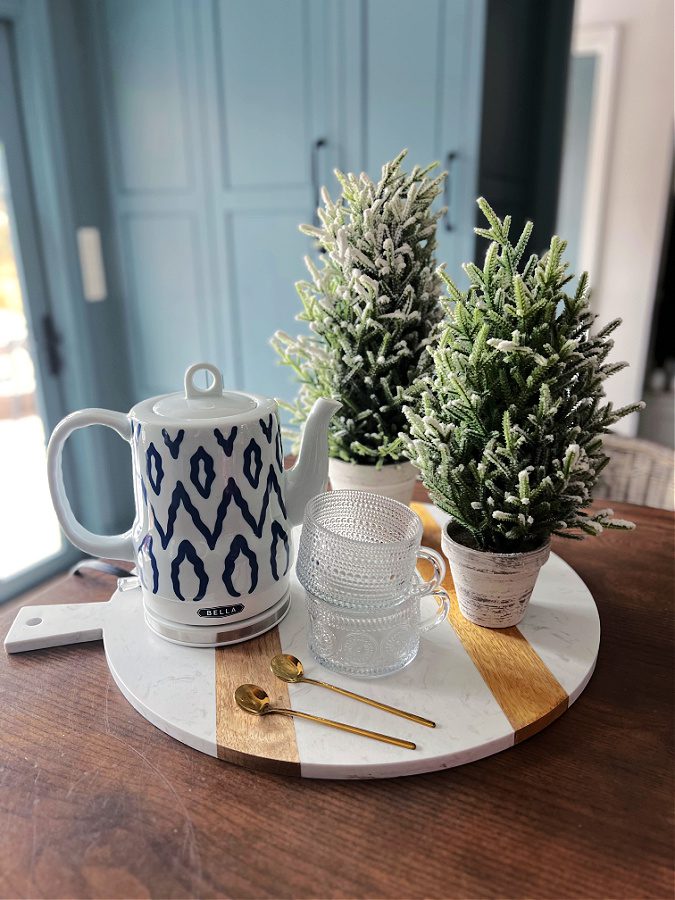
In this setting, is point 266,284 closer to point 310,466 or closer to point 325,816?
point 310,466

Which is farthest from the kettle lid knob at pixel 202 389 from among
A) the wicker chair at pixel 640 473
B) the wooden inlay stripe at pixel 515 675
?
the wicker chair at pixel 640 473

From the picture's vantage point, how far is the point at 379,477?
2.60 ft

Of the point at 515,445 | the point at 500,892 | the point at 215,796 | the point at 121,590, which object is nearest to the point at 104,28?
the point at 121,590

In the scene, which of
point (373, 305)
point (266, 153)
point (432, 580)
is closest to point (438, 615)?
point (432, 580)

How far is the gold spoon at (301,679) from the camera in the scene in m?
0.53

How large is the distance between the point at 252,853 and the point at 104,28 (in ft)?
7.80

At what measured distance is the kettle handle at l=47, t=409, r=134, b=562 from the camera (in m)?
0.60

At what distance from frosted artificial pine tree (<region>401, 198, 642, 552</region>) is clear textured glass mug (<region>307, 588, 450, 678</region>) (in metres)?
0.11

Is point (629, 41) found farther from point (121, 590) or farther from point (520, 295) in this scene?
point (121, 590)

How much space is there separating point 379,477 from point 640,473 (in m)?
0.79

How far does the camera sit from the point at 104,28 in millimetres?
2016

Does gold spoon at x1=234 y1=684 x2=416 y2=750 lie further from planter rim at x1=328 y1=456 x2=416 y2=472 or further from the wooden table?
planter rim at x1=328 y1=456 x2=416 y2=472

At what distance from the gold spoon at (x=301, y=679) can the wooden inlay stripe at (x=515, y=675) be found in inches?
3.0

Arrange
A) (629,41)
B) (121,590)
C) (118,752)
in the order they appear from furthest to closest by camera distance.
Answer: (629,41) < (121,590) < (118,752)
